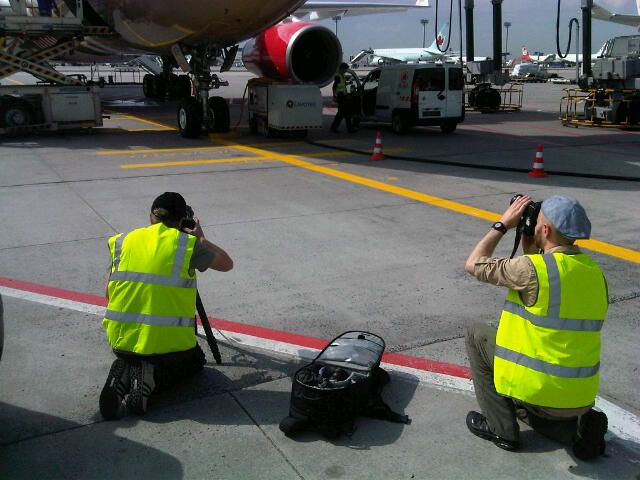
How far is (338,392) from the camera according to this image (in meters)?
3.28

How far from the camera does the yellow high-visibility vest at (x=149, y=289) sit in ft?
11.6

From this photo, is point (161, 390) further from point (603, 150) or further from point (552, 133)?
point (552, 133)

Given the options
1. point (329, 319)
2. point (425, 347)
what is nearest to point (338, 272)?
point (329, 319)

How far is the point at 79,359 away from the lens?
4203mm

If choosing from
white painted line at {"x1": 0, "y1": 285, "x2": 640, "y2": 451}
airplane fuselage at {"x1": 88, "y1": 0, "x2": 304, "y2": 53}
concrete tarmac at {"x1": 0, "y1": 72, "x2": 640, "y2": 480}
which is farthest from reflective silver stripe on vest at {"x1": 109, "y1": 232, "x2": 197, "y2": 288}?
airplane fuselage at {"x1": 88, "y1": 0, "x2": 304, "y2": 53}

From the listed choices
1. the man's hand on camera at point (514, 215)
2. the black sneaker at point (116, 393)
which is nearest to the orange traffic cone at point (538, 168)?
the man's hand on camera at point (514, 215)

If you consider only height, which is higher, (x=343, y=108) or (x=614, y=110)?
A: (x=343, y=108)

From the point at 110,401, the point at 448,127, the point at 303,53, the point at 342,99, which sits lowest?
the point at 110,401

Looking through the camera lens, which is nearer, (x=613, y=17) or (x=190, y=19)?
(x=190, y=19)

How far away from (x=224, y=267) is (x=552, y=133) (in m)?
14.4

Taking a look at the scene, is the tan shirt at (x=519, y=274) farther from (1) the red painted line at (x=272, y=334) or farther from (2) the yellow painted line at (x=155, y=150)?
(2) the yellow painted line at (x=155, y=150)

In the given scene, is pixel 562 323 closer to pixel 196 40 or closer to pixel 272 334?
pixel 272 334

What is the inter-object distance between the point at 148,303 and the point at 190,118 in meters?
11.4

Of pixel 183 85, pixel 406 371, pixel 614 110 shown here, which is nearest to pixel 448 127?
pixel 614 110
